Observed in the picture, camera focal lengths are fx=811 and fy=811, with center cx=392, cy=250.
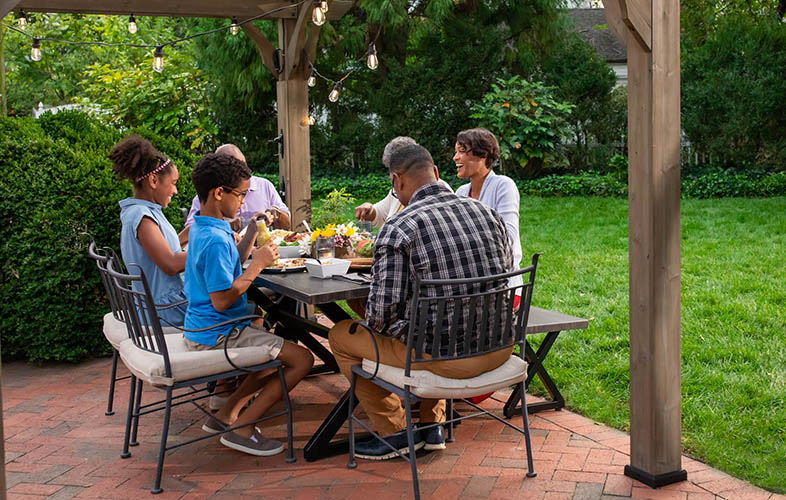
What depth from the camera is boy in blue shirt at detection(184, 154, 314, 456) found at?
3570 mm

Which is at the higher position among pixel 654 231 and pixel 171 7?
pixel 171 7

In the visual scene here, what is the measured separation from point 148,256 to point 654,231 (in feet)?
8.24

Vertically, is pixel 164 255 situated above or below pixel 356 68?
below

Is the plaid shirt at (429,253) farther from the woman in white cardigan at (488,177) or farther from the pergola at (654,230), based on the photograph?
the woman in white cardigan at (488,177)

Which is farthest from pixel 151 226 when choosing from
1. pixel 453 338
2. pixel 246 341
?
pixel 453 338

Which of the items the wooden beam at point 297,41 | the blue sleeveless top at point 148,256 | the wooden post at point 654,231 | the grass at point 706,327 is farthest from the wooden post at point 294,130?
the wooden post at point 654,231

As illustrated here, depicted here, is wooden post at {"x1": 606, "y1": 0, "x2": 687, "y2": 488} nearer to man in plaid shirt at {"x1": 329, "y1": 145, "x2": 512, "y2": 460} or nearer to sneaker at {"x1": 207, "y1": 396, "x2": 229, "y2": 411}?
man in plaid shirt at {"x1": 329, "y1": 145, "x2": 512, "y2": 460}

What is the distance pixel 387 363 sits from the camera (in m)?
3.48

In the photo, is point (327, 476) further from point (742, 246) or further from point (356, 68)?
point (356, 68)

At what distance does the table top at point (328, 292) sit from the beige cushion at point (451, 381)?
407 millimetres

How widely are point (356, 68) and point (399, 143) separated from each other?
11276 mm

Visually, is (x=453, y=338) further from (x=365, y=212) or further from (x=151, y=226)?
(x=365, y=212)

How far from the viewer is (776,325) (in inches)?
228

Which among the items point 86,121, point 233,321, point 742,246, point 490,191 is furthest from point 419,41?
point 233,321
